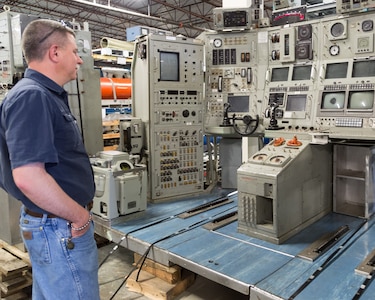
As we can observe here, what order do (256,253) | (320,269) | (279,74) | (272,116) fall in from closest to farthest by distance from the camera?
(320,269) → (256,253) → (272,116) → (279,74)

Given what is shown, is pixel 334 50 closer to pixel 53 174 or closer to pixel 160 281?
pixel 160 281

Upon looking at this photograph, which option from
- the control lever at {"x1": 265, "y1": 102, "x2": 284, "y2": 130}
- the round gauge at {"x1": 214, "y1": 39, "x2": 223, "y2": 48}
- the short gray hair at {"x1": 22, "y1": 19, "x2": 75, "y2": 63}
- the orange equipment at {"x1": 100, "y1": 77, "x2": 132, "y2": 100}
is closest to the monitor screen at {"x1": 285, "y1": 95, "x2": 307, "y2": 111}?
the control lever at {"x1": 265, "y1": 102, "x2": 284, "y2": 130}

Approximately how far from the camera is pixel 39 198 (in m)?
1.51

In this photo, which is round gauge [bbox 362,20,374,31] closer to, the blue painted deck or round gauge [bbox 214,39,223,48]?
round gauge [bbox 214,39,223,48]

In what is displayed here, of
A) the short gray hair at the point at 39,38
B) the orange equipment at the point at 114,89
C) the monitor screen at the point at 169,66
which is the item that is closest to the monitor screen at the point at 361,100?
the monitor screen at the point at 169,66

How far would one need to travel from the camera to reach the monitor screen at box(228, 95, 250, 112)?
4.97 meters

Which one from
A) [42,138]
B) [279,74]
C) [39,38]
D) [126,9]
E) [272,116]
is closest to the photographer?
[42,138]

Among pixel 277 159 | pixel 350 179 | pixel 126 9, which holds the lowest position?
pixel 350 179

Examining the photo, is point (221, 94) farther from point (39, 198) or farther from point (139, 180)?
point (39, 198)

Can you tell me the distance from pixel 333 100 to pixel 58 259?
3532 millimetres

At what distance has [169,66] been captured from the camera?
4711 mm

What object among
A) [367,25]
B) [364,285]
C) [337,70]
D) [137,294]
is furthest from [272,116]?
[137,294]

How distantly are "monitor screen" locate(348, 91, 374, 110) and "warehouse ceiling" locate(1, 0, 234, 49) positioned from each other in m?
8.09

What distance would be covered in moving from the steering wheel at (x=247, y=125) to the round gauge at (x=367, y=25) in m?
1.59
